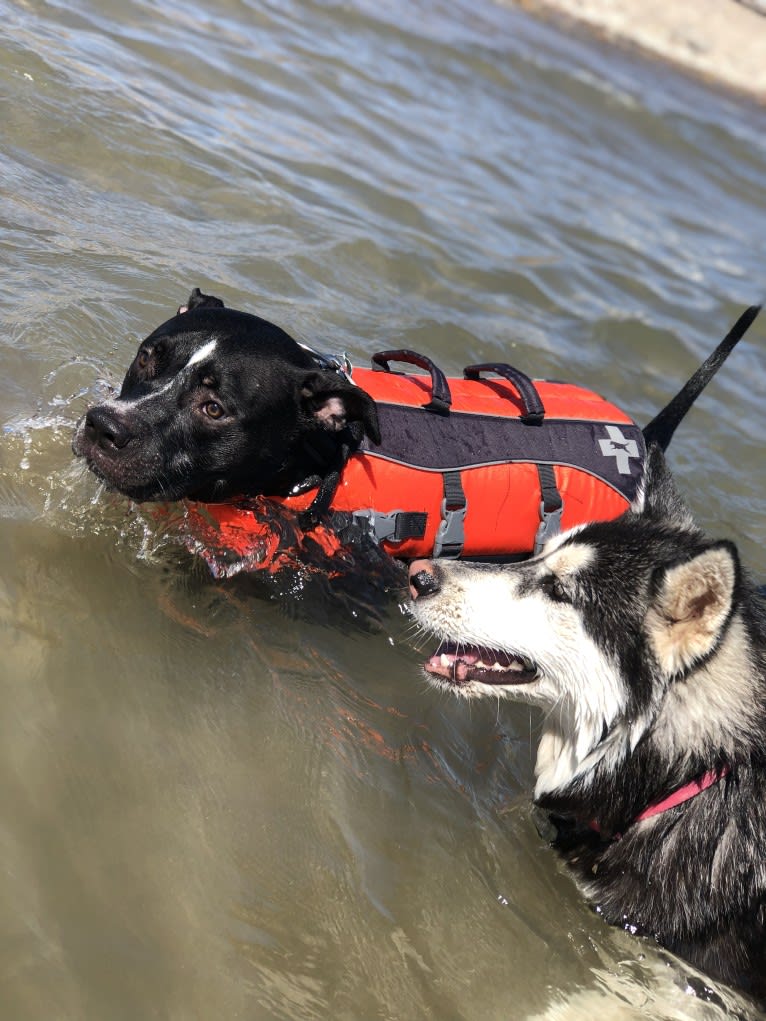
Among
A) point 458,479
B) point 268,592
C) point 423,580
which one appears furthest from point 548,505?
point 268,592

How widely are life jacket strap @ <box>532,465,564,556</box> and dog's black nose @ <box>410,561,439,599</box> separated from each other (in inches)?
54.5

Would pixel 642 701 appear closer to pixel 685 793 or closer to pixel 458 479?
pixel 685 793

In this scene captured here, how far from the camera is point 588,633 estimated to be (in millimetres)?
4301

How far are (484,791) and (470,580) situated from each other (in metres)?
1.12

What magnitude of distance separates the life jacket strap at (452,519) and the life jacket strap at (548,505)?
0.47 metres

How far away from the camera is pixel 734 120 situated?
25.3m

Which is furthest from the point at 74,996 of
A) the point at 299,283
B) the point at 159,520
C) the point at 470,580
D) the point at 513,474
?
the point at 299,283

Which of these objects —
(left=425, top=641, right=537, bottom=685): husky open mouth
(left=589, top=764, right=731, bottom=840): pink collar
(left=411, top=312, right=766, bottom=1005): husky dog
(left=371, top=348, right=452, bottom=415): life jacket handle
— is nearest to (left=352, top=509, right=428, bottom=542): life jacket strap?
(left=371, top=348, right=452, bottom=415): life jacket handle

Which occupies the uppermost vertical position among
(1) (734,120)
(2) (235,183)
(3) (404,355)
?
(1) (734,120)

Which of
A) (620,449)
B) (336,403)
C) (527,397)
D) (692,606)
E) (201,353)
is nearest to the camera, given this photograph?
(692,606)

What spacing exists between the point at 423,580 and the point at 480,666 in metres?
0.46

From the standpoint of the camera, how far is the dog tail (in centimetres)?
590

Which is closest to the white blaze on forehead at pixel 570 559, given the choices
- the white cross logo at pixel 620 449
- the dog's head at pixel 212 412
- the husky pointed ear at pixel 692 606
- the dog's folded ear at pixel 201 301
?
the husky pointed ear at pixel 692 606

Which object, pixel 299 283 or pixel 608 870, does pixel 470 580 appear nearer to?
pixel 608 870
